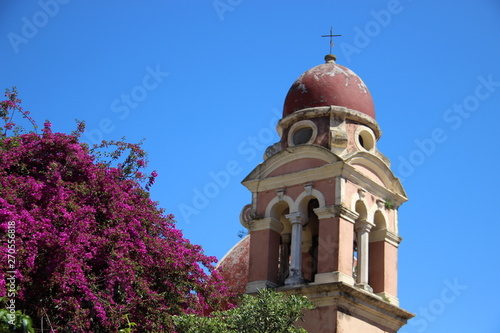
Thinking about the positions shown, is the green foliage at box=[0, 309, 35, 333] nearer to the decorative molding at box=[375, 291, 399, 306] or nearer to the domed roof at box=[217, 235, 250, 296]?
the decorative molding at box=[375, 291, 399, 306]

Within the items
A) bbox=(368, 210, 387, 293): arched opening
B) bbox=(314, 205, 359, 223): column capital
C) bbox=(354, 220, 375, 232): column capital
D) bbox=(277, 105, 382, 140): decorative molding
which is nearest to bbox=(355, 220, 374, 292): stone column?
bbox=(354, 220, 375, 232): column capital

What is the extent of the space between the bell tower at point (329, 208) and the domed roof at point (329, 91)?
3cm

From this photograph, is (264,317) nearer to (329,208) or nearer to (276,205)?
(329,208)

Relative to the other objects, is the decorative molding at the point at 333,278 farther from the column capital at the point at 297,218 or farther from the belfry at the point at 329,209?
the column capital at the point at 297,218

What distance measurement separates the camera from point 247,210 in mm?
19344

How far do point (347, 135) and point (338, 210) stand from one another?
185 centimetres


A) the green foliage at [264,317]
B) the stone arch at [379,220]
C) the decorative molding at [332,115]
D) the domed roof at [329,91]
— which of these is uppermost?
the domed roof at [329,91]

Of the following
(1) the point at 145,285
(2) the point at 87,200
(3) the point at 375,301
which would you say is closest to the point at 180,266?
(1) the point at 145,285

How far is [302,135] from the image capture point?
697 inches

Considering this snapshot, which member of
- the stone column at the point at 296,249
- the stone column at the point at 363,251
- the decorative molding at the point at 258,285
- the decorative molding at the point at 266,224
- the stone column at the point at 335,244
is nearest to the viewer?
the stone column at the point at 335,244

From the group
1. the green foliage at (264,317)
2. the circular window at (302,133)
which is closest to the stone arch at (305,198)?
the circular window at (302,133)

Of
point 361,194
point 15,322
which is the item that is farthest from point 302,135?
point 15,322

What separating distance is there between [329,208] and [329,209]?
0.03 meters

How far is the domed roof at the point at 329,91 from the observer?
1772 centimetres
